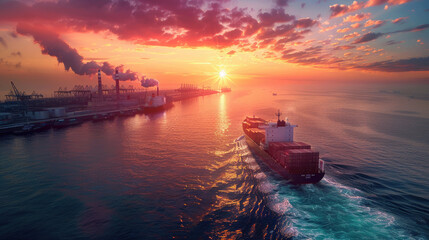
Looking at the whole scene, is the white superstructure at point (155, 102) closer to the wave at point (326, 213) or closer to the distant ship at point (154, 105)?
the distant ship at point (154, 105)

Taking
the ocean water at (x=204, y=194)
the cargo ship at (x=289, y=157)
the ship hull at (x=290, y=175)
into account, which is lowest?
the ocean water at (x=204, y=194)

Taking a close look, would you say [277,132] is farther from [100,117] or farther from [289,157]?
[100,117]

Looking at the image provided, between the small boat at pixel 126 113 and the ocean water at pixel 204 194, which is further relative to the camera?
the small boat at pixel 126 113

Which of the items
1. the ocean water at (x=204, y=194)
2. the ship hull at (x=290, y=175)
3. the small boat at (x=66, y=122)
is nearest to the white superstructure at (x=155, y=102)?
the small boat at (x=66, y=122)

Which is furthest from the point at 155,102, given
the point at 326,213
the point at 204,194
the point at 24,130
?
the point at 326,213

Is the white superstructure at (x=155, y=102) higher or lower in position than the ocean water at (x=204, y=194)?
higher

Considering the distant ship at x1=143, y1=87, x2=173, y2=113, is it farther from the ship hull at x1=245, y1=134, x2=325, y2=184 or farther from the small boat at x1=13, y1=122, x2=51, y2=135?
the ship hull at x1=245, y1=134, x2=325, y2=184

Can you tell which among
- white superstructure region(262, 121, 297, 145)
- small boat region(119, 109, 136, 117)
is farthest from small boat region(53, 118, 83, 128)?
white superstructure region(262, 121, 297, 145)

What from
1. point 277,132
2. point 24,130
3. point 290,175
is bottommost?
point 290,175
